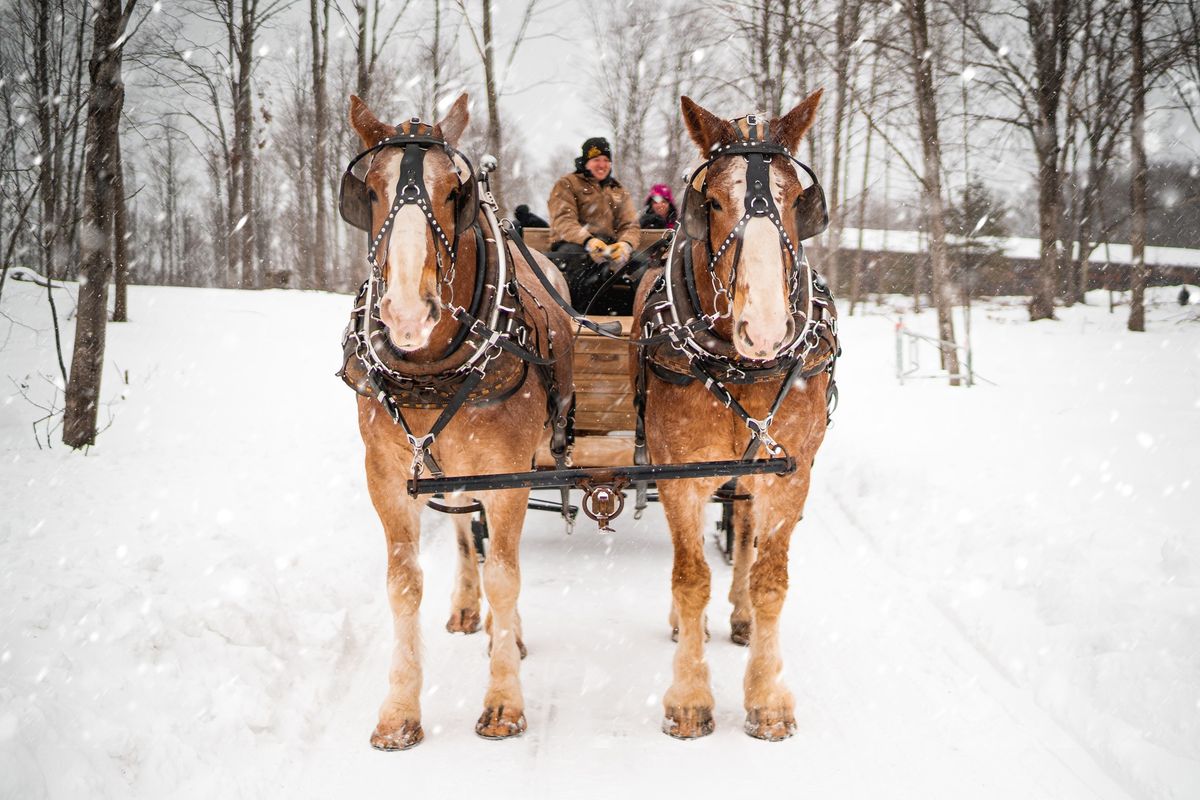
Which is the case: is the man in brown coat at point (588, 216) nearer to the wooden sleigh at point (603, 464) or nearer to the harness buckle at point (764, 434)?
the wooden sleigh at point (603, 464)

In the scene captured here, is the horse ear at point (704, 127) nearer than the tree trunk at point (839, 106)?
Yes

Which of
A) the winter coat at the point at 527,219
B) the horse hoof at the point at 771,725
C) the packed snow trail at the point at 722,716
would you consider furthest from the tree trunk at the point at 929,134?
the horse hoof at the point at 771,725

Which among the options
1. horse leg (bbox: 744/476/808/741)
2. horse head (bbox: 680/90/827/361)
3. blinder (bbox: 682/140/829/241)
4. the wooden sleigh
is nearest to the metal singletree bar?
the wooden sleigh

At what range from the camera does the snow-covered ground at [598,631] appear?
114 inches

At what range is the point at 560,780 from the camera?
296 cm

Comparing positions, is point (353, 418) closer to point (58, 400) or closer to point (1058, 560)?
point (58, 400)

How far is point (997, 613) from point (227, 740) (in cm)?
373

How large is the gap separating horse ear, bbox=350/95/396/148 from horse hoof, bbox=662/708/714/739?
2702 mm

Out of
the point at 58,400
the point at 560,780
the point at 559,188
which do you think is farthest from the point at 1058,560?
the point at 58,400

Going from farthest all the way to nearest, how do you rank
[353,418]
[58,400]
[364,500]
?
[353,418], [58,400], [364,500]

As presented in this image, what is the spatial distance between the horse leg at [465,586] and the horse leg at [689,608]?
4.81ft

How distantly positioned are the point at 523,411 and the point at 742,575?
5.88 ft

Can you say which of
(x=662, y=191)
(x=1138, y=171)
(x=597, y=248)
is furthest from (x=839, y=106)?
(x=597, y=248)

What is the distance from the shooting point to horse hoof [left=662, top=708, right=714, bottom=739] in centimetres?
327
